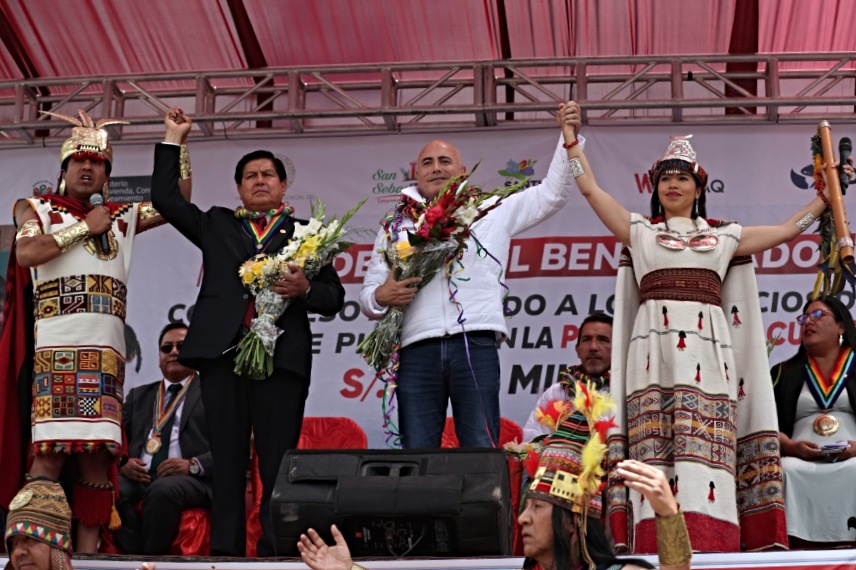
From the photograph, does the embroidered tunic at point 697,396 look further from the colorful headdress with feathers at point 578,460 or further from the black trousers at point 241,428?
the black trousers at point 241,428

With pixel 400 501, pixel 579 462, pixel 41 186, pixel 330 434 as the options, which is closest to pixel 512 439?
pixel 330 434

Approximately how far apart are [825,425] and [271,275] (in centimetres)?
235

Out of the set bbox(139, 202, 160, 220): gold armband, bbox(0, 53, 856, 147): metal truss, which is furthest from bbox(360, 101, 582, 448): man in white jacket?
bbox(0, 53, 856, 147): metal truss

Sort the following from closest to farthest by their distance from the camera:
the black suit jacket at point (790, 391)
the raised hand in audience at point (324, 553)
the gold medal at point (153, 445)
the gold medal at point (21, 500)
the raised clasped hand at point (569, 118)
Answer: the raised hand in audience at point (324, 553), the gold medal at point (21, 500), the raised clasped hand at point (569, 118), the black suit jacket at point (790, 391), the gold medal at point (153, 445)

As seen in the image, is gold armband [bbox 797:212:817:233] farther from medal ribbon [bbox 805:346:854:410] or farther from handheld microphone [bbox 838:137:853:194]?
medal ribbon [bbox 805:346:854:410]

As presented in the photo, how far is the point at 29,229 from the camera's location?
206 inches

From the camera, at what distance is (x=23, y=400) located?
528 cm

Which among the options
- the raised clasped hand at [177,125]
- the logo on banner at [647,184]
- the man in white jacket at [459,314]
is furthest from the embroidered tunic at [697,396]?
the logo on banner at [647,184]

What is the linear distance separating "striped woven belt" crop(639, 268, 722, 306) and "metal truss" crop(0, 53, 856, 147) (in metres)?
2.27

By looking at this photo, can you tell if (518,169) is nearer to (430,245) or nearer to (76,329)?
(430,245)

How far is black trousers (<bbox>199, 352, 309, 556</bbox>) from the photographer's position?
15.9 ft

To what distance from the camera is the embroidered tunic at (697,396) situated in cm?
456

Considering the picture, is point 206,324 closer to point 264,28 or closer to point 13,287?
point 13,287

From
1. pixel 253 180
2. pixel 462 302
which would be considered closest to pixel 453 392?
pixel 462 302
